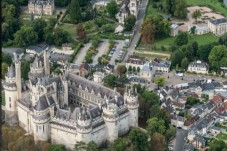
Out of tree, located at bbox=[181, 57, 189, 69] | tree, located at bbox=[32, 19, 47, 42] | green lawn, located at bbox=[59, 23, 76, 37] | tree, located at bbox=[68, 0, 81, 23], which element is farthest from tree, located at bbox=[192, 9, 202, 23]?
tree, located at bbox=[32, 19, 47, 42]

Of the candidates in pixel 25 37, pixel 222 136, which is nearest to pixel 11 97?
pixel 222 136

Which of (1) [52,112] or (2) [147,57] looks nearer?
(1) [52,112]

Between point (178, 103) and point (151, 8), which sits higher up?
point (151, 8)

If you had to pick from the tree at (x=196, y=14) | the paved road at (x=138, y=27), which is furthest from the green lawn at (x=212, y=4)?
the paved road at (x=138, y=27)

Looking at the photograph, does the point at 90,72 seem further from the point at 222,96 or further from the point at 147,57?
the point at 222,96

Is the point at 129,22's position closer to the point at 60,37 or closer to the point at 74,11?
the point at 74,11

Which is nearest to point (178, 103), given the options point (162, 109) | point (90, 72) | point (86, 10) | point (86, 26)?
point (162, 109)
